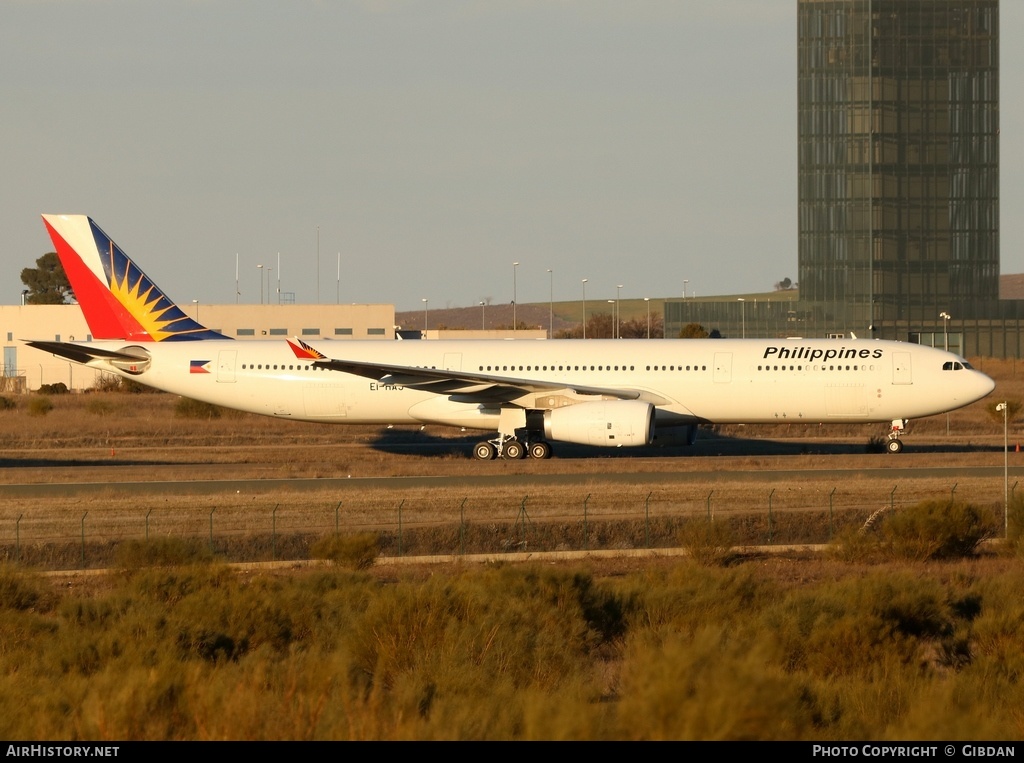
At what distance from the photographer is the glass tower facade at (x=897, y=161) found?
102 m

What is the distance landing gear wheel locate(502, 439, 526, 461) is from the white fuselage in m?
1.02

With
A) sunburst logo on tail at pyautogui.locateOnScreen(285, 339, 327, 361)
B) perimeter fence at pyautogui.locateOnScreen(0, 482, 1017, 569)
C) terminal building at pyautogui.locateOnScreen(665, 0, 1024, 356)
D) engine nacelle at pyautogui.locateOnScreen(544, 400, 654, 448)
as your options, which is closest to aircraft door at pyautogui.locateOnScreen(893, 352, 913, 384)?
engine nacelle at pyautogui.locateOnScreen(544, 400, 654, 448)

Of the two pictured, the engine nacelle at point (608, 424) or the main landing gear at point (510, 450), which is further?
the main landing gear at point (510, 450)

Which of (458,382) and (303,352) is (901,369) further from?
(303,352)

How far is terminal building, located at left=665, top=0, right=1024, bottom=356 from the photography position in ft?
335

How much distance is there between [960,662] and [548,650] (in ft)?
15.2

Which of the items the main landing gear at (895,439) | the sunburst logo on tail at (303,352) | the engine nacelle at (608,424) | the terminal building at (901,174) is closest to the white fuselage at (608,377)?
the main landing gear at (895,439)

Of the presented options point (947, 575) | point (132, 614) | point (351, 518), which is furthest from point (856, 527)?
point (132, 614)

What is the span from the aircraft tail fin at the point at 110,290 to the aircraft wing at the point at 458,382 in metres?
5.98

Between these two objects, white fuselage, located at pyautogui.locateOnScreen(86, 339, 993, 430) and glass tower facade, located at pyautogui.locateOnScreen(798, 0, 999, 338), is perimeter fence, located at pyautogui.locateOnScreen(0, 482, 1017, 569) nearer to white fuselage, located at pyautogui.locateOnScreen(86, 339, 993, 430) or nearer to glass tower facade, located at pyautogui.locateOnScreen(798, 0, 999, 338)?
white fuselage, located at pyautogui.locateOnScreen(86, 339, 993, 430)

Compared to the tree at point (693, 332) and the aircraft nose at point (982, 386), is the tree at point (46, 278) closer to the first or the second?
the tree at point (693, 332)

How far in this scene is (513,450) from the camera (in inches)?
1420

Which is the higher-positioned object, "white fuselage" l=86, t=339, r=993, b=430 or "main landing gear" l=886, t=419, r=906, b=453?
"white fuselage" l=86, t=339, r=993, b=430

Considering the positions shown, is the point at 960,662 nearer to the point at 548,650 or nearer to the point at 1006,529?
the point at 548,650
